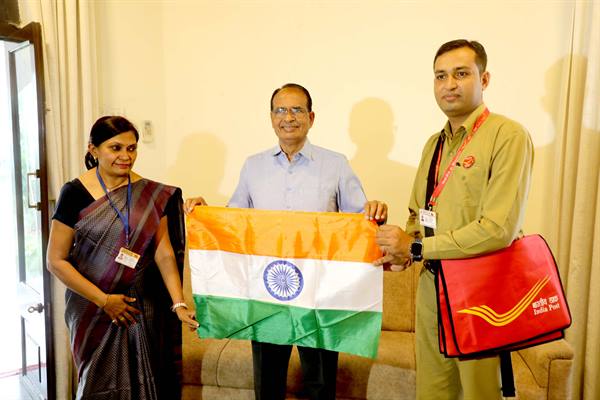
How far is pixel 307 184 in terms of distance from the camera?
7.61 feet

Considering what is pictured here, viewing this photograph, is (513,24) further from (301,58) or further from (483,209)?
(483,209)

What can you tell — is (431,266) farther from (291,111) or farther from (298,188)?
(291,111)

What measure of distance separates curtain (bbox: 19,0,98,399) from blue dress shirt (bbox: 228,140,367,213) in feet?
5.03

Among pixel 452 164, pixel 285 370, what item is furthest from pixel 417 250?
pixel 285 370

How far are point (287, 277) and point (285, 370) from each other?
1.92 feet

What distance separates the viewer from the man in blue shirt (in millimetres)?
2266

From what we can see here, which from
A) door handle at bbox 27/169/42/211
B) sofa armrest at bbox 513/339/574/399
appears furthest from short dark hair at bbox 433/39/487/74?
door handle at bbox 27/169/42/211

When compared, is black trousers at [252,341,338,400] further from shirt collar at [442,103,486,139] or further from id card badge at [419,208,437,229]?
shirt collar at [442,103,486,139]

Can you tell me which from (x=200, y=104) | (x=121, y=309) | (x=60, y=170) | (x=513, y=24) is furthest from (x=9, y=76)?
(x=513, y=24)

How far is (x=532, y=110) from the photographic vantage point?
3.30 m

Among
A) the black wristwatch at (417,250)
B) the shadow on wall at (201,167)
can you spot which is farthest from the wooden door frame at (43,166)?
the black wristwatch at (417,250)

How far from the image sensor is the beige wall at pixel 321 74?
10.8 ft

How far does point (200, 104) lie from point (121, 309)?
2.21 m

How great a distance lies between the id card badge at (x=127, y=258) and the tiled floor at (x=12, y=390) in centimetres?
205
